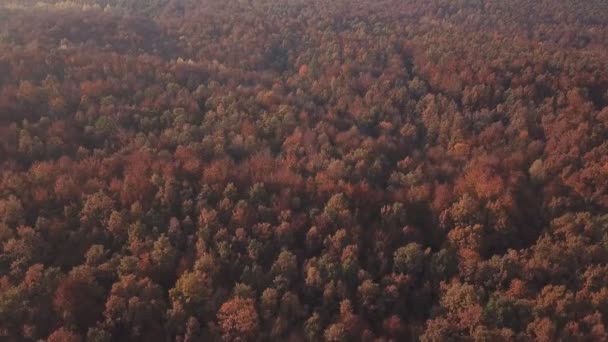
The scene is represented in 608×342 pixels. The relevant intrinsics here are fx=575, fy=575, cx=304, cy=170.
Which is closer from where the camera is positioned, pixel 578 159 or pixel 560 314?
pixel 560 314

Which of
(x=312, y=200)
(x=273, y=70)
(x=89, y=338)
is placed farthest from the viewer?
(x=273, y=70)

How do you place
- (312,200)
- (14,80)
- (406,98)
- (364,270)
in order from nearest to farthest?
(364,270), (312,200), (14,80), (406,98)

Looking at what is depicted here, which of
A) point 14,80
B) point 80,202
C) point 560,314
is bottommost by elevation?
point 560,314

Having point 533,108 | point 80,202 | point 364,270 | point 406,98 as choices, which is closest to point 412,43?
point 406,98

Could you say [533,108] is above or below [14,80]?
below

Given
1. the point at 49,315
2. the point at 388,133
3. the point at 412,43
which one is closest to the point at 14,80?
the point at 49,315

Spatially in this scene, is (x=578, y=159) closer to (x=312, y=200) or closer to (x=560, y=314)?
(x=560, y=314)
